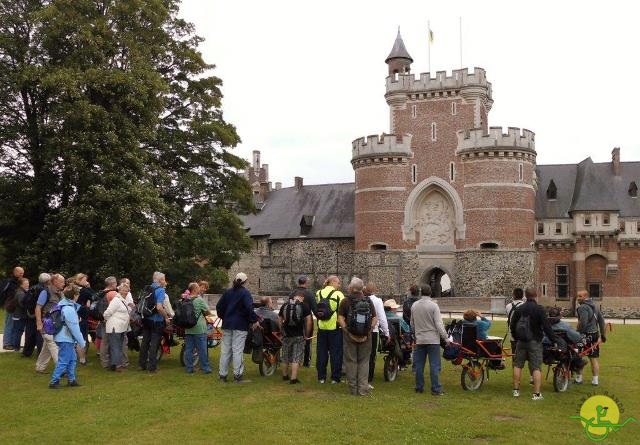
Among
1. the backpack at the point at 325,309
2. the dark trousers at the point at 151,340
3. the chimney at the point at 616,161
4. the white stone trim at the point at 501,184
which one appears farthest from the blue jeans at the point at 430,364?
the chimney at the point at 616,161

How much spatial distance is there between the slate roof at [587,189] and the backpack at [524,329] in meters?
31.2

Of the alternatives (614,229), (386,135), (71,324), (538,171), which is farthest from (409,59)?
(71,324)

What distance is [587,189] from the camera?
4041 cm

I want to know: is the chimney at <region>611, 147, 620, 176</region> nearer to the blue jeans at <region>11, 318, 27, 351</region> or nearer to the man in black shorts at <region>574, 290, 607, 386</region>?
the man in black shorts at <region>574, 290, 607, 386</region>

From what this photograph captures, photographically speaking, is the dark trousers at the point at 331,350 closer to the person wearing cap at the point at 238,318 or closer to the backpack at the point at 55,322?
the person wearing cap at the point at 238,318

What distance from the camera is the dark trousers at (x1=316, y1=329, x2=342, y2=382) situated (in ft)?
37.4

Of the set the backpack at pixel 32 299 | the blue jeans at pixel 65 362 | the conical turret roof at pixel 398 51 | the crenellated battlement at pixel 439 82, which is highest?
the conical turret roof at pixel 398 51

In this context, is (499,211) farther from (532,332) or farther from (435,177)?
(532,332)

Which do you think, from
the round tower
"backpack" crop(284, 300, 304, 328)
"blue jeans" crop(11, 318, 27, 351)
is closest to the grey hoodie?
"backpack" crop(284, 300, 304, 328)

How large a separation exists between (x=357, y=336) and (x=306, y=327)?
1.24 meters

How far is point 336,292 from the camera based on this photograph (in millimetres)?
11438

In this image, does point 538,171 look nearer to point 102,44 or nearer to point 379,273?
point 379,273

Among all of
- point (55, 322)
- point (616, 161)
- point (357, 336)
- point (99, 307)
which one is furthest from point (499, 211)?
point (55, 322)

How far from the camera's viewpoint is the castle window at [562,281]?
1578 inches
